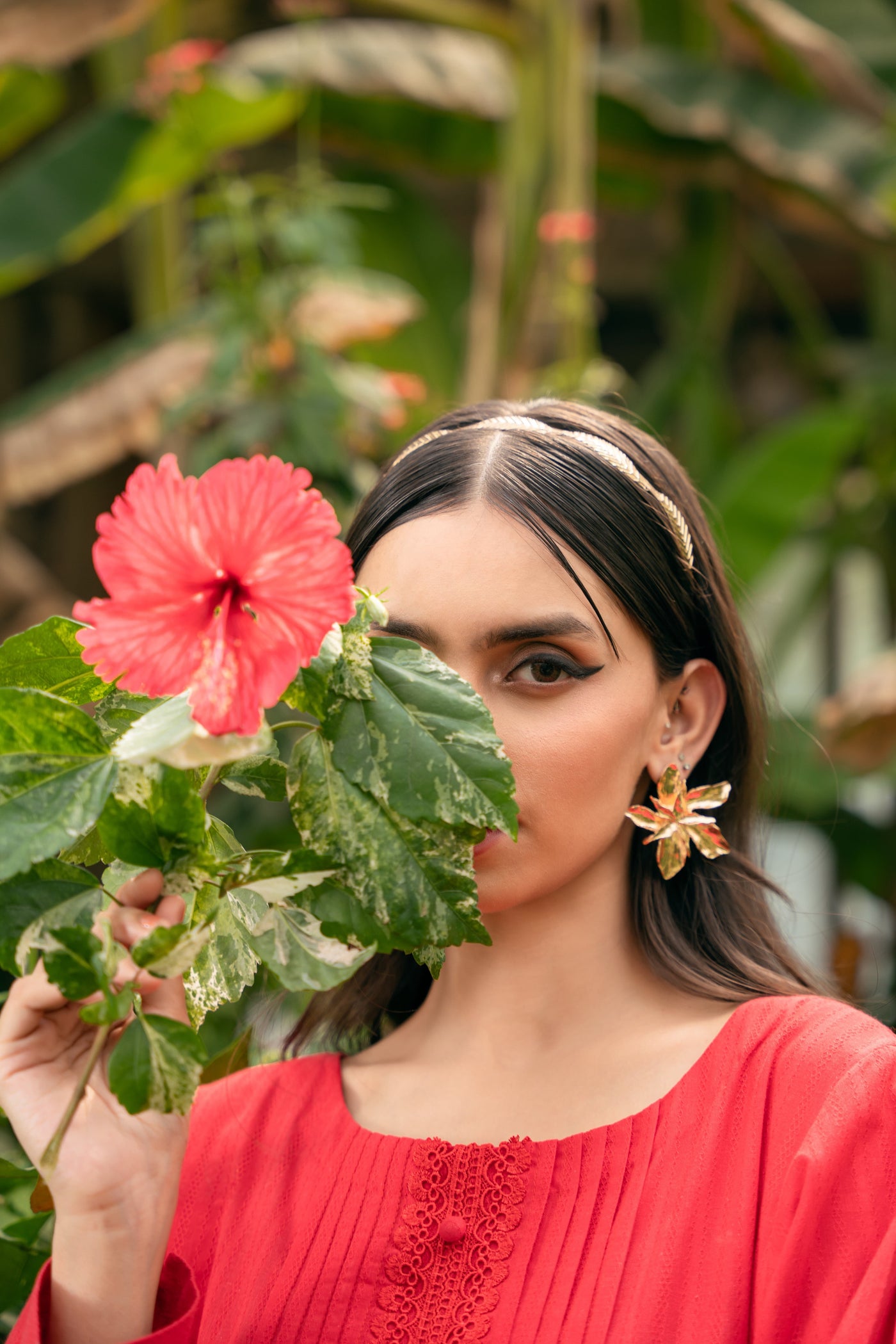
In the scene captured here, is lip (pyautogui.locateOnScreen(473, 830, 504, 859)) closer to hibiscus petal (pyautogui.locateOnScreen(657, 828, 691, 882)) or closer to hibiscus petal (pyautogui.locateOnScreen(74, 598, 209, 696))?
hibiscus petal (pyautogui.locateOnScreen(657, 828, 691, 882))

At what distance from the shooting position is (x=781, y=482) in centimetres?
289

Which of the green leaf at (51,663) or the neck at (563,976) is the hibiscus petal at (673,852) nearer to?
the neck at (563,976)

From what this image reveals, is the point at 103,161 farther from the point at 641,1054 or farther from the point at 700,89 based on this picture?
the point at 641,1054

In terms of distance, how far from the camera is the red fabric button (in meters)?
1.07

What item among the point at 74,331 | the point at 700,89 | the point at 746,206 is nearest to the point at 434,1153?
the point at 700,89

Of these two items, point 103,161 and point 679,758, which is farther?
point 103,161

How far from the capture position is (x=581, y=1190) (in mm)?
1061

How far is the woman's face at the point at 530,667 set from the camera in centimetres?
105

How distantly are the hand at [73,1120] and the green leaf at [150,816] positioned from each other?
16cm

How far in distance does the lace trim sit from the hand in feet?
0.92

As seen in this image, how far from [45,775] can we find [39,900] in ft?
0.24

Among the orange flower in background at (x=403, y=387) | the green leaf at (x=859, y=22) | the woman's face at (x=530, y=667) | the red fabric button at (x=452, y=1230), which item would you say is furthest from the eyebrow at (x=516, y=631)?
the green leaf at (x=859, y=22)

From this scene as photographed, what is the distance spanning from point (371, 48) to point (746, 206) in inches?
41.7

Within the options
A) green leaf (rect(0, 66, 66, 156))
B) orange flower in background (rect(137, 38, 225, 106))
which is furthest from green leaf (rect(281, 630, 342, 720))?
green leaf (rect(0, 66, 66, 156))
